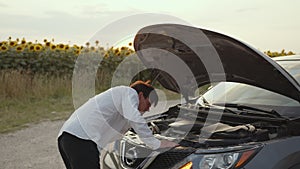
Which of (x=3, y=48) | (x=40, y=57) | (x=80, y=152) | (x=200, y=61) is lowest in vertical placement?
(x=40, y=57)

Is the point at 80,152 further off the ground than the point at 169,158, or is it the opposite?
the point at 169,158

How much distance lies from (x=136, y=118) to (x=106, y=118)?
0.43m

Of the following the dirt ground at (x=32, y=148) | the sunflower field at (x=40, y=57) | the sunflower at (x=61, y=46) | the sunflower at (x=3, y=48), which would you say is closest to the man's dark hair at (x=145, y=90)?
the dirt ground at (x=32, y=148)

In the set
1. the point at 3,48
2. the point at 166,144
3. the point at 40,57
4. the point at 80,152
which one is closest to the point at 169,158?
the point at 166,144

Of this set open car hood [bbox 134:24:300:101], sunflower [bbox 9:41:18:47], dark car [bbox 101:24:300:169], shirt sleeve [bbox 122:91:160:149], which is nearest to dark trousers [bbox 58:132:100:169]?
dark car [bbox 101:24:300:169]

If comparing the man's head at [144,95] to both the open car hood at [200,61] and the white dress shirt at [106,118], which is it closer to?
the white dress shirt at [106,118]

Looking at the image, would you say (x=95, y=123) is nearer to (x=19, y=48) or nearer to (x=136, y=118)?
(x=136, y=118)

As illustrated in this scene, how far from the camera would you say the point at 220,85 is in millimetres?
4586

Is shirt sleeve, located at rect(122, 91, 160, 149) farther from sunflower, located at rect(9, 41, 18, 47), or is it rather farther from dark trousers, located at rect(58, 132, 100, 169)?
sunflower, located at rect(9, 41, 18, 47)

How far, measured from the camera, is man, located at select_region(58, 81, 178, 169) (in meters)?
3.38

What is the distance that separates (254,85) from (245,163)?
4.26 feet

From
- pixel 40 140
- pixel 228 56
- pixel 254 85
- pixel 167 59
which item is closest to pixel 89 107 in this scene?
pixel 167 59

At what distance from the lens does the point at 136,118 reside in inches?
125

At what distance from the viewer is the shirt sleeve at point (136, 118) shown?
3.20 metres
